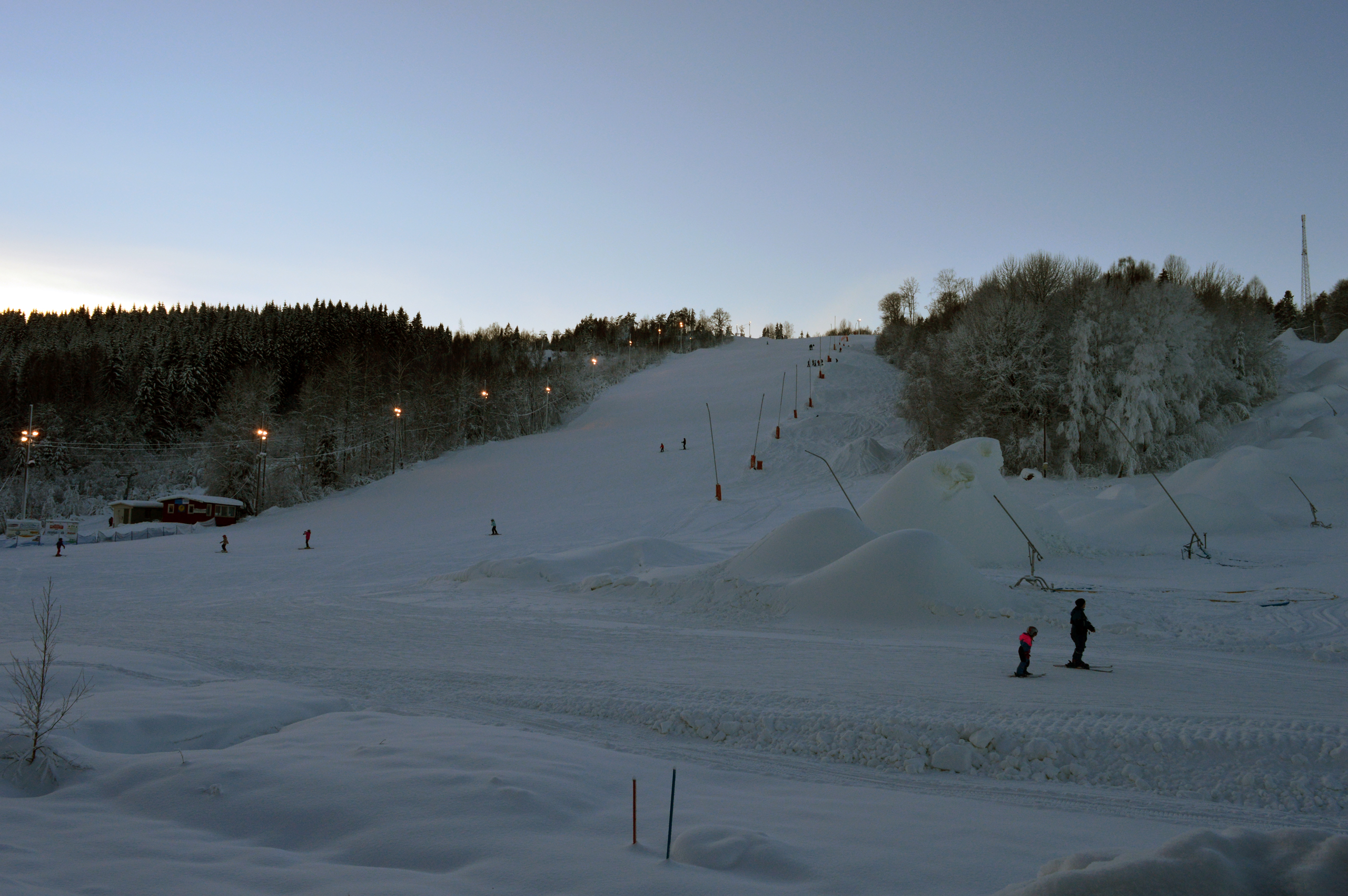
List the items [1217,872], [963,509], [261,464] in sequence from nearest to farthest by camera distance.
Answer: [1217,872], [963,509], [261,464]

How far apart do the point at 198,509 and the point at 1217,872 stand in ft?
188

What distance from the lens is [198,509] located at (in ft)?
163

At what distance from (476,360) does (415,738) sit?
94877 mm

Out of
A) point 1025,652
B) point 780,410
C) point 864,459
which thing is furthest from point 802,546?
point 780,410

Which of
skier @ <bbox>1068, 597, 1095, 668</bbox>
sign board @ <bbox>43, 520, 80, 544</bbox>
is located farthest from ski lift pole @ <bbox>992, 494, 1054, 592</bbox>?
sign board @ <bbox>43, 520, 80, 544</bbox>

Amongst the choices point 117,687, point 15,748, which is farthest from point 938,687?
point 117,687

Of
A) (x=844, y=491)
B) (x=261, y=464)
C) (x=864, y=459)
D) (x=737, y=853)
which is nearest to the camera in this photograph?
(x=737, y=853)

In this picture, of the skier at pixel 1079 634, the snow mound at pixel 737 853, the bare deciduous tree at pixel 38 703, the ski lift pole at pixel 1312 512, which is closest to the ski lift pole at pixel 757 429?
the ski lift pole at pixel 1312 512

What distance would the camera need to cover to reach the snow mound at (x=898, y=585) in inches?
666

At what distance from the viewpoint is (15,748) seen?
657 cm

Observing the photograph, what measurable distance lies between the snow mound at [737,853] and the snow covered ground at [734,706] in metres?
0.03

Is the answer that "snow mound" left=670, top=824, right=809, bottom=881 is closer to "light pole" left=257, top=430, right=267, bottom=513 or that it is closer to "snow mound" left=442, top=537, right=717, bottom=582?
"snow mound" left=442, top=537, right=717, bottom=582

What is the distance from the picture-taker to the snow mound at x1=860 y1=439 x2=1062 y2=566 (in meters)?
24.9

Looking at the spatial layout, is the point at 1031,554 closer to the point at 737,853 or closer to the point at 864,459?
the point at 737,853
